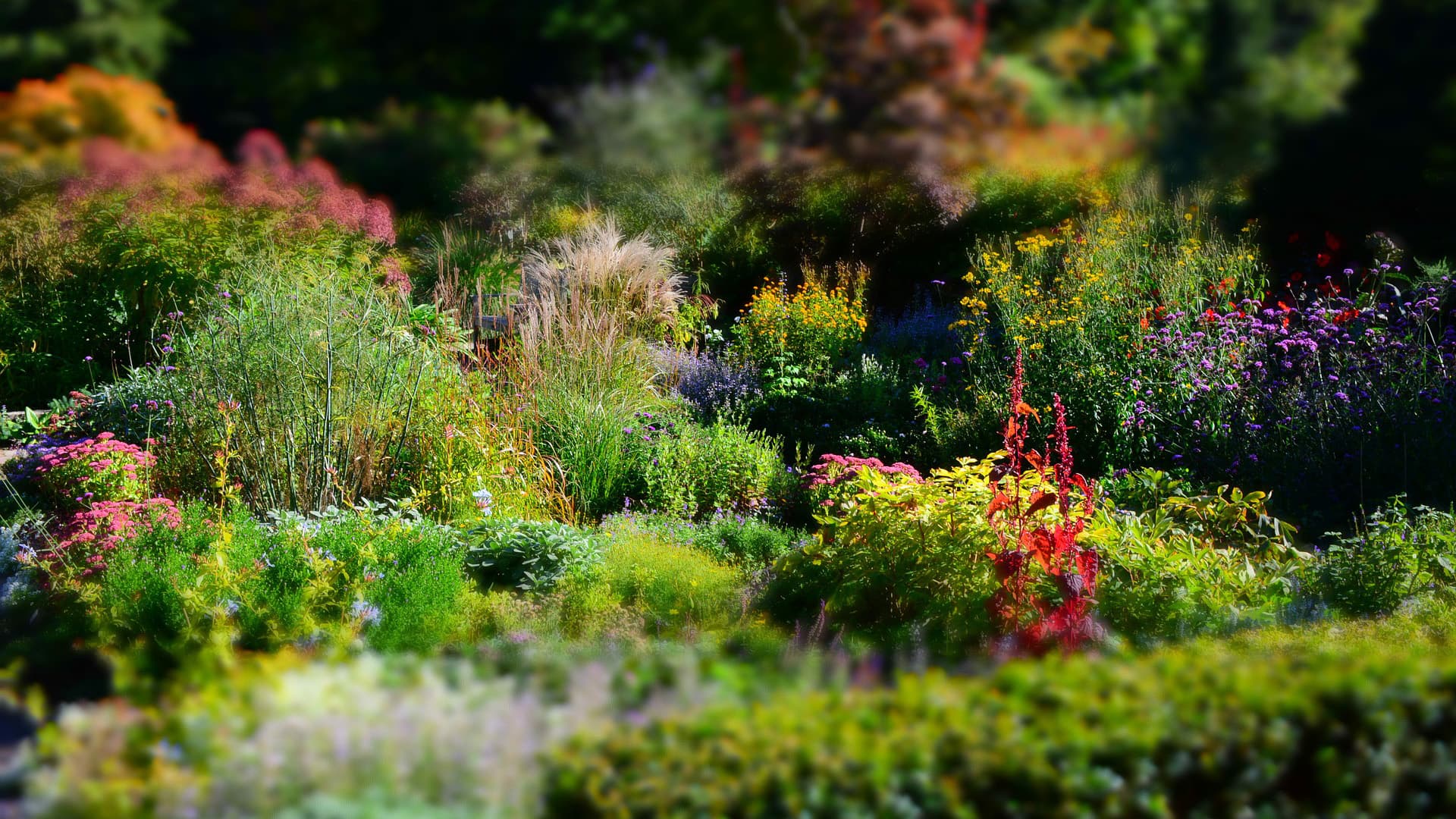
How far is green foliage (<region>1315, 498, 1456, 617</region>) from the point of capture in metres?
4.32

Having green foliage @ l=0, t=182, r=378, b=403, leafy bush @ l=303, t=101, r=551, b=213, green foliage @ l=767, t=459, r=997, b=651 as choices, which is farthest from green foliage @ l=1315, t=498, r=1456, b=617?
green foliage @ l=0, t=182, r=378, b=403

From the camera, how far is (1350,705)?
2.39m

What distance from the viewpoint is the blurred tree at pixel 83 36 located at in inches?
63.3

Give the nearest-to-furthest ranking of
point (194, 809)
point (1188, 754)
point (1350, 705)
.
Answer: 1. point (194, 809)
2. point (1188, 754)
3. point (1350, 705)

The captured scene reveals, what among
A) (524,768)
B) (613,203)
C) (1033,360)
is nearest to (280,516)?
(524,768)

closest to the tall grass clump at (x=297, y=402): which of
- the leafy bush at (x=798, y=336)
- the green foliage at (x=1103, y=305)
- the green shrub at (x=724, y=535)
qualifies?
the green shrub at (x=724, y=535)

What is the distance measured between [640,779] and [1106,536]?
9.15 ft

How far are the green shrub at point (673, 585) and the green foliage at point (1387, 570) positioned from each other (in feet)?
8.65

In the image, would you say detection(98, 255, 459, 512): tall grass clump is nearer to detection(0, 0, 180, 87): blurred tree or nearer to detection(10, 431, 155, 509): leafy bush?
detection(10, 431, 155, 509): leafy bush

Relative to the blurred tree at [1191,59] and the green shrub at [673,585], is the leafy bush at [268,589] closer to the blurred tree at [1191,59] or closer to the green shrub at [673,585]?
the green shrub at [673,585]

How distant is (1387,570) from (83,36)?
491 centimetres

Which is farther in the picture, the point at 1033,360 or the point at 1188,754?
the point at 1033,360

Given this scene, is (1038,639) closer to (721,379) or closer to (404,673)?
(404,673)

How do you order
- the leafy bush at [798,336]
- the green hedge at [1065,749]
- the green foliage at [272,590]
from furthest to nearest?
the leafy bush at [798,336], the green foliage at [272,590], the green hedge at [1065,749]
